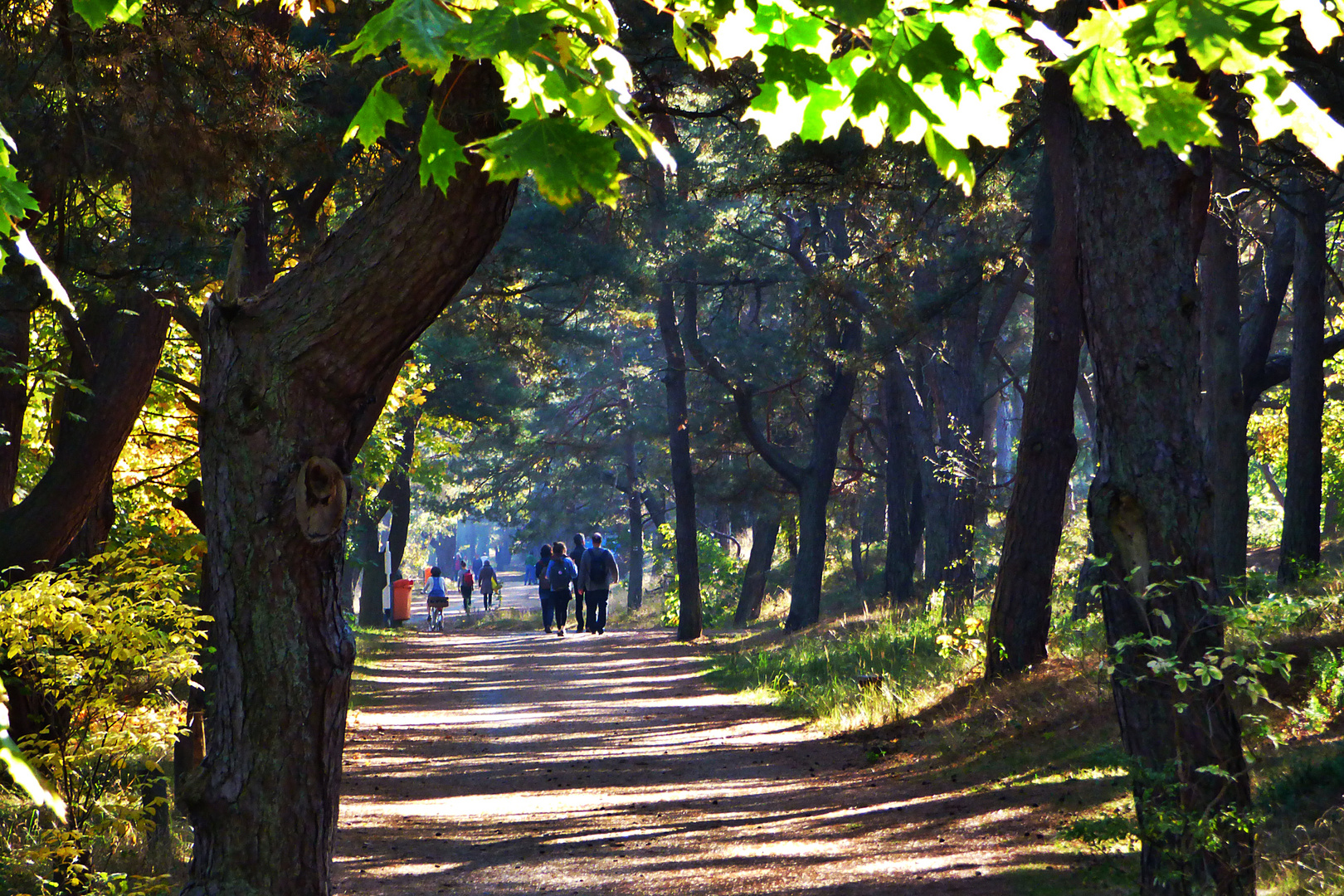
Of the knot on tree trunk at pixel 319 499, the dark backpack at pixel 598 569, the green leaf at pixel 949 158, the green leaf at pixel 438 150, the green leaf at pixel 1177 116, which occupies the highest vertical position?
the green leaf at pixel 438 150

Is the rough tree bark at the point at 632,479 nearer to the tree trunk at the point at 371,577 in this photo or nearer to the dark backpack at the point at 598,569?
the tree trunk at the point at 371,577

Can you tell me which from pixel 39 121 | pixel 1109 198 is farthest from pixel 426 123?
pixel 39 121

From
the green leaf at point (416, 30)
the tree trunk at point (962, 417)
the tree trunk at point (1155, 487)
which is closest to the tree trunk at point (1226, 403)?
the tree trunk at point (962, 417)

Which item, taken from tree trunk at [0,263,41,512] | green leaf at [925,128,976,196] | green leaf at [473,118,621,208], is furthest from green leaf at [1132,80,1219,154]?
tree trunk at [0,263,41,512]

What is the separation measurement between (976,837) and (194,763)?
16.4 feet

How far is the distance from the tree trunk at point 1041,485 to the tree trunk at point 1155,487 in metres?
5.14

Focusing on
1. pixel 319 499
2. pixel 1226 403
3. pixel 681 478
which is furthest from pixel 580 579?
pixel 319 499

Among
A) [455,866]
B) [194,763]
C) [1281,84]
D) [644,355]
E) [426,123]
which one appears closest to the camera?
[1281,84]

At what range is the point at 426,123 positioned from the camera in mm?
3441

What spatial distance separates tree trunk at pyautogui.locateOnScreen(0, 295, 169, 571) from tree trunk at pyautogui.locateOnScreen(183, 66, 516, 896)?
3.62m

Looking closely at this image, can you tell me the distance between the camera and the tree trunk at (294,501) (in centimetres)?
429

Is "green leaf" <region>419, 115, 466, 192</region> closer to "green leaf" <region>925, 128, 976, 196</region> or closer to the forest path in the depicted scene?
"green leaf" <region>925, 128, 976, 196</region>

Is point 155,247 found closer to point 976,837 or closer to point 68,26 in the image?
point 68,26

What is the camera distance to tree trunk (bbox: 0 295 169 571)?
7.69 metres
